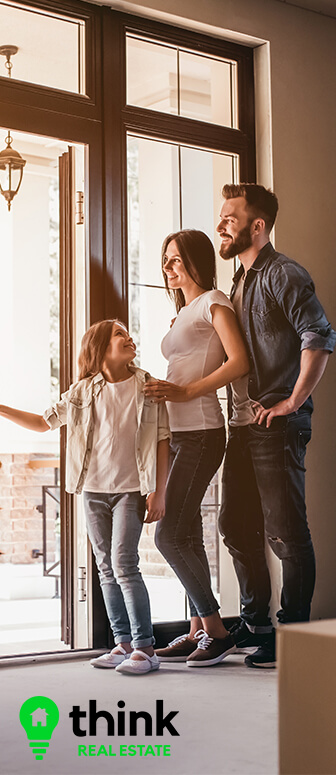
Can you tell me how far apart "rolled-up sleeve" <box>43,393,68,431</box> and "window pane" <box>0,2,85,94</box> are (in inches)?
46.0

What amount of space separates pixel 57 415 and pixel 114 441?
0.24 m

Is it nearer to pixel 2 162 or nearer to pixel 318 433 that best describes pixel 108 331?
pixel 318 433

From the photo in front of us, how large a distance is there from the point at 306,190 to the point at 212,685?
211cm

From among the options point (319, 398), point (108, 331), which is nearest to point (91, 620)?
point (108, 331)

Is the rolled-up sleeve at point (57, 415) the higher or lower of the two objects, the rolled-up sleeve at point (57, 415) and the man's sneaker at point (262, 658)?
the higher

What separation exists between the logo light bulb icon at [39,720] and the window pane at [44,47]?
6.86 feet

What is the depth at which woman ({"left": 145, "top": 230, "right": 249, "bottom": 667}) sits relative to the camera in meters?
2.96

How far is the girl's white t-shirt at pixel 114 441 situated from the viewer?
291 centimetres

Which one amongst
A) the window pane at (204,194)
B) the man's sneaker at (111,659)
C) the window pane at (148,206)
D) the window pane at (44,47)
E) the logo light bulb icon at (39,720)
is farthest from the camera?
the window pane at (204,194)

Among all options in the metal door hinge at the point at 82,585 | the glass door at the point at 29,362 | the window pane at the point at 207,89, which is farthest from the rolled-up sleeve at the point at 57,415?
the glass door at the point at 29,362

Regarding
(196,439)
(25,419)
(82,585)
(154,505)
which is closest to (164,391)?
(196,439)

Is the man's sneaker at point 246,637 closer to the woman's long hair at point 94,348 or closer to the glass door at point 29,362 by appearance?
the woman's long hair at point 94,348

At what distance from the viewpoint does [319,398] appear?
12.1 ft

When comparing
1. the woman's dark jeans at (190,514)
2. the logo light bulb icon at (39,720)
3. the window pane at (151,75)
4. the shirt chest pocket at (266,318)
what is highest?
the window pane at (151,75)
